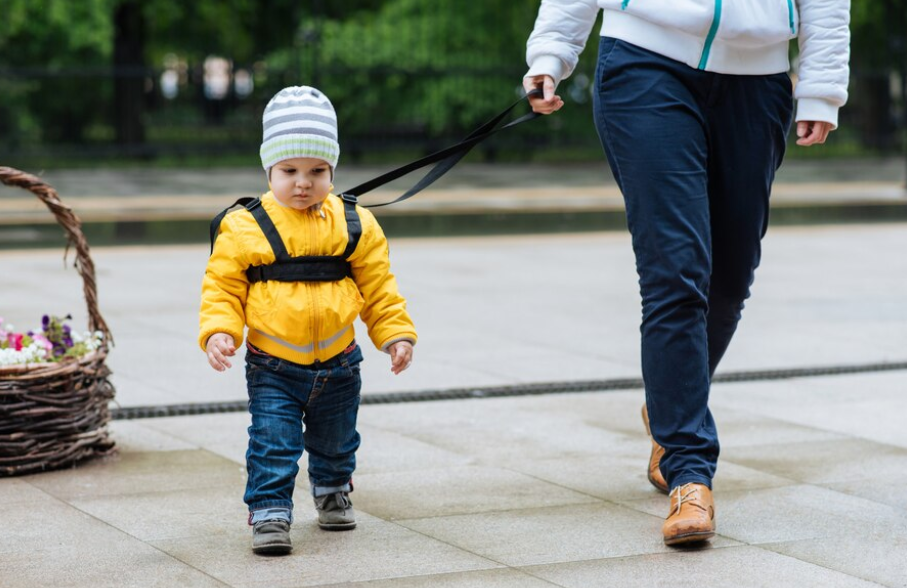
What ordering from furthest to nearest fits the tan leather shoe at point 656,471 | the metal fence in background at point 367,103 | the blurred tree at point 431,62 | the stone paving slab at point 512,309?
the blurred tree at point 431,62
the metal fence in background at point 367,103
the stone paving slab at point 512,309
the tan leather shoe at point 656,471

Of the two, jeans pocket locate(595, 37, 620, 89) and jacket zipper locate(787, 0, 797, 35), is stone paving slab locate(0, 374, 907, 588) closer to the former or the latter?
jeans pocket locate(595, 37, 620, 89)

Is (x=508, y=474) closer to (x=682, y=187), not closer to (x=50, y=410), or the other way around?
(x=682, y=187)

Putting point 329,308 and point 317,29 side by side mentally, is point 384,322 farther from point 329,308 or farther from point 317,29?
point 317,29

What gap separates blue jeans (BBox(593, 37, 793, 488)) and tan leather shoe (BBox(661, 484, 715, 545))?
1.8 inches

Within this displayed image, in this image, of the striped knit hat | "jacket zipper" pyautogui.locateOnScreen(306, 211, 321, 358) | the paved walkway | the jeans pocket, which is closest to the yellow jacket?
"jacket zipper" pyautogui.locateOnScreen(306, 211, 321, 358)

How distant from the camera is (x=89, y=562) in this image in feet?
11.3

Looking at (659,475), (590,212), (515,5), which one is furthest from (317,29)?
(659,475)

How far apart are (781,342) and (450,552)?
3.73 metres

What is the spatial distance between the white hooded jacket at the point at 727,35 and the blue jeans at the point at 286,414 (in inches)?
39.8

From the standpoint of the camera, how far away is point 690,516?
3.55 m

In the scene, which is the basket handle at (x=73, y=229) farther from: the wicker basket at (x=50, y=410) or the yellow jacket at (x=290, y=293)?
the yellow jacket at (x=290, y=293)

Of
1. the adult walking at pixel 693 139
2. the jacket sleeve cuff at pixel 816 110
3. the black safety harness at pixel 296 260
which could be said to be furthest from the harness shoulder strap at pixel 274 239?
the jacket sleeve cuff at pixel 816 110

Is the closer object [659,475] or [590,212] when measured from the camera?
[659,475]

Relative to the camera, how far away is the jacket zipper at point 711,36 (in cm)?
370
